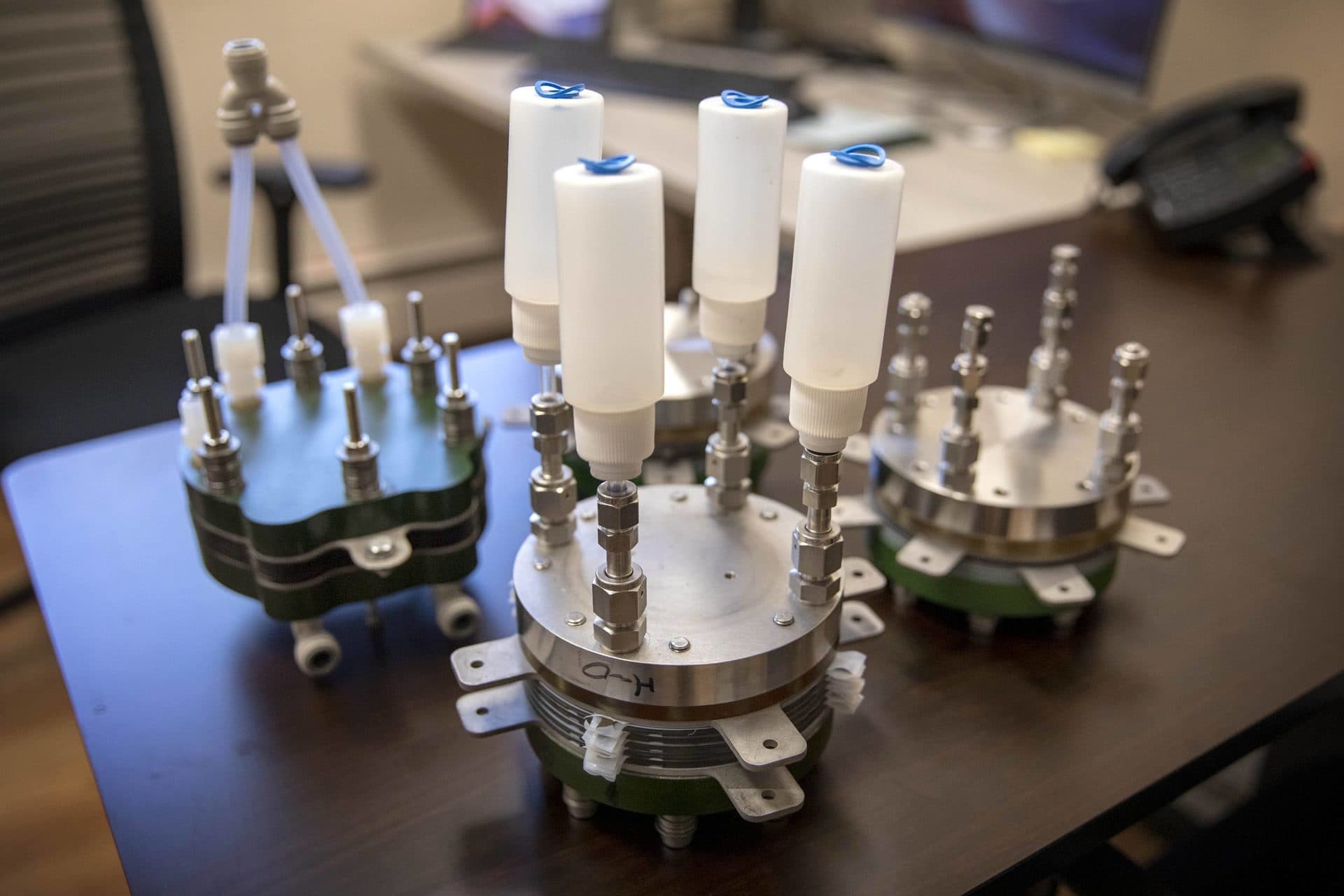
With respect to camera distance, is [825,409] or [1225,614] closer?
[825,409]

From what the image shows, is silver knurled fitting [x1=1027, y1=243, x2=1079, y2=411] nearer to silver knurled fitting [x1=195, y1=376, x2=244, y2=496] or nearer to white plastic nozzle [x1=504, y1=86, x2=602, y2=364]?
white plastic nozzle [x1=504, y1=86, x2=602, y2=364]

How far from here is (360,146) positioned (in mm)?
2719

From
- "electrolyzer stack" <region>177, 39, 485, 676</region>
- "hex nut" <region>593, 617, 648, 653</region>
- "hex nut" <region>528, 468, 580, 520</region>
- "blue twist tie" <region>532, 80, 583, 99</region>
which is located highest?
"blue twist tie" <region>532, 80, 583, 99</region>

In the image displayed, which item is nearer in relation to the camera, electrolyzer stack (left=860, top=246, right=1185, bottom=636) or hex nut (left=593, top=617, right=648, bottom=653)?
hex nut (left=593, top=617, right=648, bottom=653)

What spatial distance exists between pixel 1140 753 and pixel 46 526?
29.8 inches

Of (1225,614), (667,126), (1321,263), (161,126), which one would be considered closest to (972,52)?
(667,126)

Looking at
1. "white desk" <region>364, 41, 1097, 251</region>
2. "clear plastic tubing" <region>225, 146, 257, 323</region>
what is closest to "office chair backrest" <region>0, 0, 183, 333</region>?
"white desk" <region>364, 41, 1097, 251</region>

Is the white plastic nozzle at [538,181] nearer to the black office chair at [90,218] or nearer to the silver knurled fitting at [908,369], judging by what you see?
the silver knurled fitting at [908,369]

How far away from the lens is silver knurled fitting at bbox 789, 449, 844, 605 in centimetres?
53

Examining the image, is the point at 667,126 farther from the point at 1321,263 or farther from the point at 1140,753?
the point at 1140,753

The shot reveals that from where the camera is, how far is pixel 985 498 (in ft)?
2.24

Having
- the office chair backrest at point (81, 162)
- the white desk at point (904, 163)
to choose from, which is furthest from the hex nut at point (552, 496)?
the office chair backrest at point (81, 162)

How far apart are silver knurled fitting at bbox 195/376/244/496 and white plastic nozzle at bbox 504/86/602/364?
0.23 metres

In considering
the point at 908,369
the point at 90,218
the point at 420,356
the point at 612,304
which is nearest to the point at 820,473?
the point at 612,304
